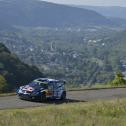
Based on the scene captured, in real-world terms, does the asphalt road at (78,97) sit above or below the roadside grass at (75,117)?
below

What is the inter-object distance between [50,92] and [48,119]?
13.1 m

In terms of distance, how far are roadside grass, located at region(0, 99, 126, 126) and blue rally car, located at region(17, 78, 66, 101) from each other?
6939mm

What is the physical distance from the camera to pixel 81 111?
19.1 meters

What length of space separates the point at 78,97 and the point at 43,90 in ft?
9.49

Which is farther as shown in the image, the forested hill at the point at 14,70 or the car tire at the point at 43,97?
the forested hill at the point at 14,70

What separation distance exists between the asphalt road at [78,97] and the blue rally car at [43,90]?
0.37 m

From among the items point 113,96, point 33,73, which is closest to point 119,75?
point 113,96

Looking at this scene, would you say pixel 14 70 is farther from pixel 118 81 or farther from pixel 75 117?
pixel 75 117

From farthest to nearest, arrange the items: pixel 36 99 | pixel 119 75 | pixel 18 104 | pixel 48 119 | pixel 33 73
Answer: pixel 33 73 → pixel 119 75 → pixel 36 99 → pixel 18 104 → pixel 48 119

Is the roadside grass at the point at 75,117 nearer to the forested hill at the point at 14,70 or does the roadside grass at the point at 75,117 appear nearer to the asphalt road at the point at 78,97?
the asphalt road at the point at 78,97

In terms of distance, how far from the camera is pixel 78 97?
29.9 m

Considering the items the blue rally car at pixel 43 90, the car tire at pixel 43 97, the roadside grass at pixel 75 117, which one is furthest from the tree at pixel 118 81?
the roadside grass at pixel 75 117

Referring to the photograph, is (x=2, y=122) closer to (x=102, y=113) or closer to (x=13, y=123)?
(x=13, y=123)

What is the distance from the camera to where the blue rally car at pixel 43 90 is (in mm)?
27391
